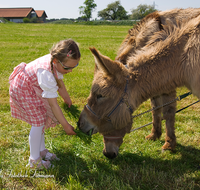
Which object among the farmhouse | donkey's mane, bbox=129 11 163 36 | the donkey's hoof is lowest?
the donkey's hoof

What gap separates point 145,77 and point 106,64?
58cm

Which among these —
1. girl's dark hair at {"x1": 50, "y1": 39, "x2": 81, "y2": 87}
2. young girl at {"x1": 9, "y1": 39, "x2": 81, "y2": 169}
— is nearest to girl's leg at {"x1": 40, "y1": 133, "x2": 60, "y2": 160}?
young girl at {"x1": 9, "y1": 39, "x2": 81, "y2": 169}

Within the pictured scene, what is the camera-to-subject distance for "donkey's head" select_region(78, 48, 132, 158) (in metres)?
2.50

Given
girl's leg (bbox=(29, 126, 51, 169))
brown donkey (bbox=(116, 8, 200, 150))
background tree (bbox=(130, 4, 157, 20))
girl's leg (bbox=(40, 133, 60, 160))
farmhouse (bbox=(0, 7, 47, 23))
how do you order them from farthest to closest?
1. farmhouse (bbox=(0, 7, 47, 23))
2. background tree (bbox=(130, 4, 157, 20))
3. girl's leg (bbox=(40, 133, 60, 160))
4. brown donkey (bbox=(116, 8, 200, 150))
5. girl's leg (bbox=(29, 126, 51, 169))

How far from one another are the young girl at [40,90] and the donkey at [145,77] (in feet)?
1.41

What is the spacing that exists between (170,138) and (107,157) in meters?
1.22

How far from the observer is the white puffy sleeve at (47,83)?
2.72 meters

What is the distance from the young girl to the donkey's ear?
56cm

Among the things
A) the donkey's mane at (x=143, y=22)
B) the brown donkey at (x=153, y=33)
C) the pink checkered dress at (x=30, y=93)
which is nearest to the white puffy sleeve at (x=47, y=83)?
the pink checkered dress at (x=30, y=93)

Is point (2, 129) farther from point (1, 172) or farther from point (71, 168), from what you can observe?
point (71, 168)

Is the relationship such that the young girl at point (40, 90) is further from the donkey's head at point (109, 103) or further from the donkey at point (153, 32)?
the donkey at point (153, 32)

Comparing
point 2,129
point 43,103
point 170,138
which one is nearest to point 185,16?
point 170,138

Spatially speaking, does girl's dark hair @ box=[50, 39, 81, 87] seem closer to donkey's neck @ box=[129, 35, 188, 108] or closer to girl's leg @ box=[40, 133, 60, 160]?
donkey's neck @ box=[129, 35, 188, 108]

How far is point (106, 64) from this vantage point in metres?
2.32
